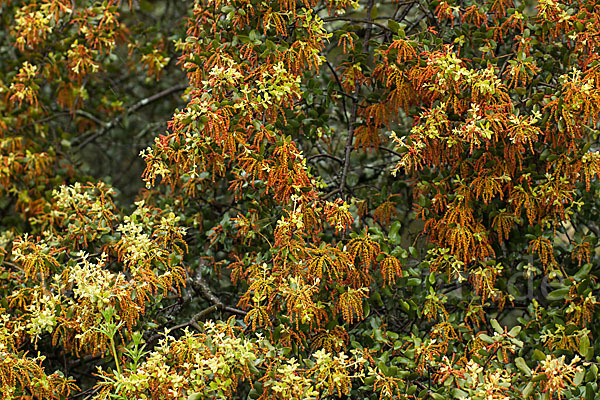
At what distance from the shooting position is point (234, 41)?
2.72 metres

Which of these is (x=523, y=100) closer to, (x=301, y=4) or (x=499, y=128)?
(x=499, y=128)

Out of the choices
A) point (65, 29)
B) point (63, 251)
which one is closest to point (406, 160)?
point (63, 251)

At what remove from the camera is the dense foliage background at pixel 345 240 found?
241 centimetres

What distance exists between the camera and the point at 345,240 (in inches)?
107

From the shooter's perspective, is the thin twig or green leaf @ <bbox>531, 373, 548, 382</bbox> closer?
green leaf @ <bbox>531, 373, 548, 382</bbox>

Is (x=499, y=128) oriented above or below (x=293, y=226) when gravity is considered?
above

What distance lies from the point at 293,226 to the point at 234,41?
0.77m

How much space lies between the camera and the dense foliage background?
2406 millimetres

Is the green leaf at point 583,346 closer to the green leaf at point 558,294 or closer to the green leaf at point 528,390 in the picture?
the green leaf at point 558,294

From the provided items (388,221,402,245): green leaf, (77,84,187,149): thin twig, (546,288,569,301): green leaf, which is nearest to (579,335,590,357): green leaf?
(546,288,569,301): green leaf

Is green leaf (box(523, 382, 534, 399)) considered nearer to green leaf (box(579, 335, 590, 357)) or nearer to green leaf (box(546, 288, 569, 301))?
Result: green leaf (box(579, 335, 590, 357))

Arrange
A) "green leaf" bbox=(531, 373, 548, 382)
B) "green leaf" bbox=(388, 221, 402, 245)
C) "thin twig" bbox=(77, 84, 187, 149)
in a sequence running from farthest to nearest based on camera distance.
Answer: "thin twig" bbox=(77, 84, 187, 149) < "green leaf" bbox=(388, 221, 402, 245) < "green leaf" bbox=(531, 373, 548, 382)

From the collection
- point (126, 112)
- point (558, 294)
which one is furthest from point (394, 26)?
point (126, 112)

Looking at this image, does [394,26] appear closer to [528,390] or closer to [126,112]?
[528,390]
